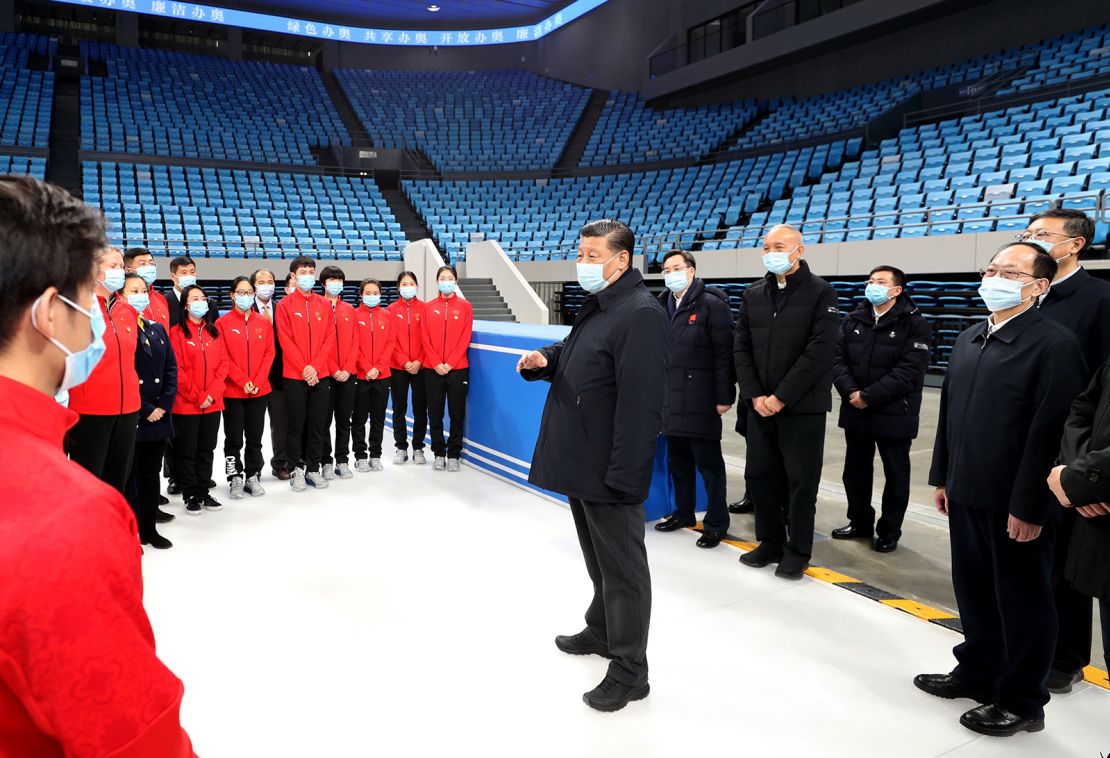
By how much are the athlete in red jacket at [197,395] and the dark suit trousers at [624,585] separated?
10.4 feet

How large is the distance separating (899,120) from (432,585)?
16.9 metres

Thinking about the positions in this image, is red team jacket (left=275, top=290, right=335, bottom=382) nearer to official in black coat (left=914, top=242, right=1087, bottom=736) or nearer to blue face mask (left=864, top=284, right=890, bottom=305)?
blue face mask (left=864, top=284, right=890, bottom=305)

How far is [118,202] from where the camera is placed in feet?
51.9

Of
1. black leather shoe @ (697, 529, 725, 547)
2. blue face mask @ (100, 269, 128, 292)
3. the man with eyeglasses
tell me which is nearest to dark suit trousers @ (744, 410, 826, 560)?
black leather shoe @ (697, 529, 725, 547)

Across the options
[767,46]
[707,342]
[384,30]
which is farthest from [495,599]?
[384,30]

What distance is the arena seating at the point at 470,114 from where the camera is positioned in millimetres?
23047

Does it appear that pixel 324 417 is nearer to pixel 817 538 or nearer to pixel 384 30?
pixel 817 538

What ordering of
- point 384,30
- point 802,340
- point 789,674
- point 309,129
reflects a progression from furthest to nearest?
point 384,30
point 309,129
point 802,340
point 789,674

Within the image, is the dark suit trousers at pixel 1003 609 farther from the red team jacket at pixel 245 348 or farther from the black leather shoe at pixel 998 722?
the red team jacket at pixel 245 348

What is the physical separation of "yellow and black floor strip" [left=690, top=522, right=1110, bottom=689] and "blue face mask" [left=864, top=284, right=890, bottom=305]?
1627 millimetres

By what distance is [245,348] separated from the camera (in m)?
4.89

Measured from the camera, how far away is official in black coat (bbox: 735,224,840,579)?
3.56m

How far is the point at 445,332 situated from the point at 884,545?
3449 millimetres

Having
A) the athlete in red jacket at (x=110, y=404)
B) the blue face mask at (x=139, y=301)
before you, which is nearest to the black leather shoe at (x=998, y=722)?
the athlete in red jacket at (x=110, y=404)
